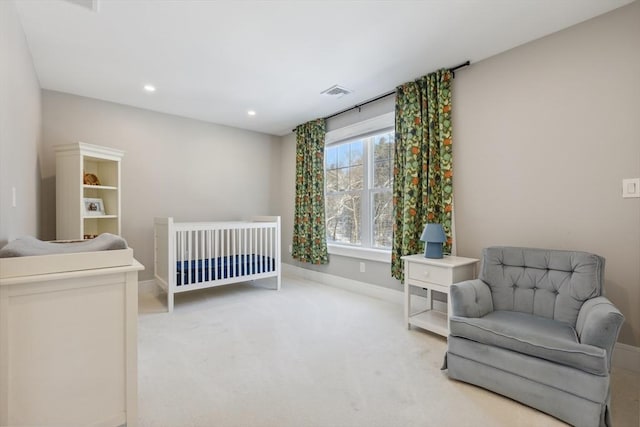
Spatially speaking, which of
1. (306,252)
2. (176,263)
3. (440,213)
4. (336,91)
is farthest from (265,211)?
(440,213)

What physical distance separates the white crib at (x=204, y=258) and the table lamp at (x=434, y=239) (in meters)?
1.99

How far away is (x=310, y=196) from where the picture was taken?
14.1ft

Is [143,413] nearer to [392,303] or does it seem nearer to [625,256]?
[392,303]

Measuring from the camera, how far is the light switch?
1.89m

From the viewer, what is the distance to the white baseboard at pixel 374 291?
1.92 metres

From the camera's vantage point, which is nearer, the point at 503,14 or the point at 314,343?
the point at 503,14

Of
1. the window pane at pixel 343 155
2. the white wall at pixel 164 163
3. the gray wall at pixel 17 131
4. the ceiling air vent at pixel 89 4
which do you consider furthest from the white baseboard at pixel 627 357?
the white wall at pixel 164 163

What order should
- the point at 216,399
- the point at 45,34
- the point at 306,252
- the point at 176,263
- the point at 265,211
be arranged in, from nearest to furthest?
the point at 216,399 < the point at 45,34 < the point at 176,263 < the point at 306,252 < the point at 265,211

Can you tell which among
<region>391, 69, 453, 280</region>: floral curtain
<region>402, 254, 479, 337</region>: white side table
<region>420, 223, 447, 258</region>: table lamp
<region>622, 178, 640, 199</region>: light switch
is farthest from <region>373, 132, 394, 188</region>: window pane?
<region>622, 178, 640, 199</region>: light switch

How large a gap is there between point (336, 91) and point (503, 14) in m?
1.63

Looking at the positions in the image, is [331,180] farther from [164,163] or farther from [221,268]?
[164,163]

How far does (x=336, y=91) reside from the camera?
3.24m

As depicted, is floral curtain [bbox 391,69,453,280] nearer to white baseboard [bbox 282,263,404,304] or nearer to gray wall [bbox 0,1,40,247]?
white baseboard [bbox 282,263,404,304]

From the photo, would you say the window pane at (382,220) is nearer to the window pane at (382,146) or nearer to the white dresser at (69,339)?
the window pane at (382,146)
